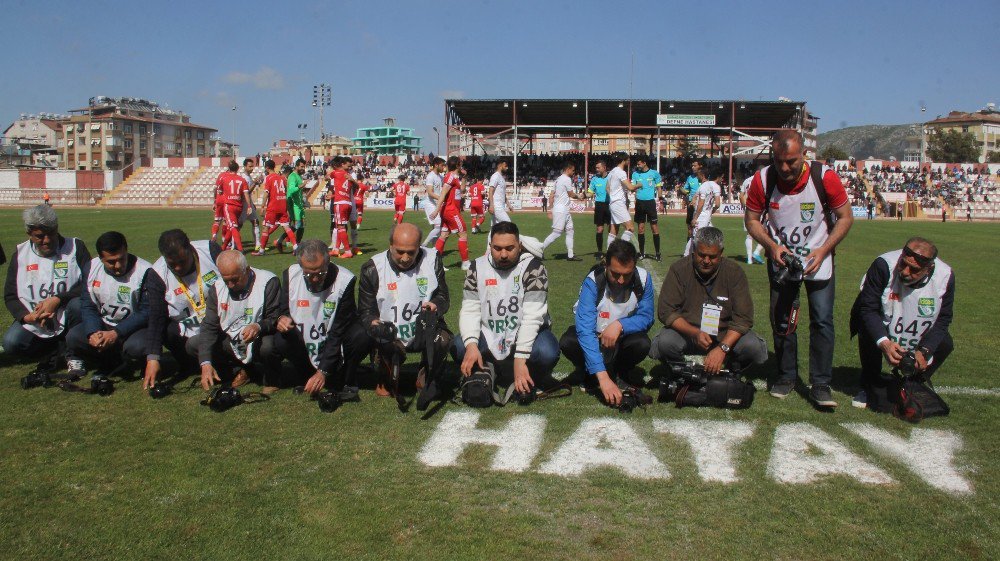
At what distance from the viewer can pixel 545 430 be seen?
4707 millimetres

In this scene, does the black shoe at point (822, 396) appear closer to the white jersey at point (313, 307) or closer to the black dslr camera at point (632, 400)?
the black dslr camera at point (632, 400)

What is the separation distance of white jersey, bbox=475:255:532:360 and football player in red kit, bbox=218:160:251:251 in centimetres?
1102

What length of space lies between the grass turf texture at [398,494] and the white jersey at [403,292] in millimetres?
631

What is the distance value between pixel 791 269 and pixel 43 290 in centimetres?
612

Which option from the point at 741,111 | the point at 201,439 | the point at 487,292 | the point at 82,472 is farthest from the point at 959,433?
the point at 741,111

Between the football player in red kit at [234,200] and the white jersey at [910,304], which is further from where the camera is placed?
the football player in red kit at [234,200]

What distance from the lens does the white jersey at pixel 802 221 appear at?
5.14 m

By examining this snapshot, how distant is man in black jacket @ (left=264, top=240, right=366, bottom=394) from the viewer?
5.33 meters

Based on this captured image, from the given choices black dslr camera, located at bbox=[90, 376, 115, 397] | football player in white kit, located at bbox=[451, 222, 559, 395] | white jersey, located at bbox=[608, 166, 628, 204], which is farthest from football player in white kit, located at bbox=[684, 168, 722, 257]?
black dslr camera, located at bbox=[90, 376, 115, 397]

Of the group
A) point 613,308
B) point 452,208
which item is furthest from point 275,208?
point 613,308

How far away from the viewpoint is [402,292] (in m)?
5.46

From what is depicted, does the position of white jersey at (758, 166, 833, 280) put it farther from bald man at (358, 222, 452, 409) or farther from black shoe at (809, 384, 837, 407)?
bald man at (358, 222, 452, 409)

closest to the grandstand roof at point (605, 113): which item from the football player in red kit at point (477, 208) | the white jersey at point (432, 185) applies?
the football player in red kit at point (477, 208)

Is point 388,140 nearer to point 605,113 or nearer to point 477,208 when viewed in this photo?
point 605,113
